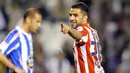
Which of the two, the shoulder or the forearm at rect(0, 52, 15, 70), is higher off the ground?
the shoulder

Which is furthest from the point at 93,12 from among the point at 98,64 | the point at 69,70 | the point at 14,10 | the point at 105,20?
the point at 98,64

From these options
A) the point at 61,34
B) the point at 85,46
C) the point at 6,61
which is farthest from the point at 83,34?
the point at 61,34

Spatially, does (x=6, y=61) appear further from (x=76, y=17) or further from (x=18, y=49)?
(x=76, y=17)

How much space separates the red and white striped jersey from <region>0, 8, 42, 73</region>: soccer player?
0.95 m

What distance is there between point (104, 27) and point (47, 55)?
7.09 feet

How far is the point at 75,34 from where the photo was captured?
36.2 ft

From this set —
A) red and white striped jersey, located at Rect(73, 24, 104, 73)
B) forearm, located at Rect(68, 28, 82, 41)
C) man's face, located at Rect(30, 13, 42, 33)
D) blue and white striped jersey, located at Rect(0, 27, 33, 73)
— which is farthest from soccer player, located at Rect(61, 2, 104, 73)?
blue and white striped jersey, located at Rect(0, 27, 33, 73)

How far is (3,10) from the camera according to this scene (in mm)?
18875

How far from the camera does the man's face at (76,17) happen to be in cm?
1164

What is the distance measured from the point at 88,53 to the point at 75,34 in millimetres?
723

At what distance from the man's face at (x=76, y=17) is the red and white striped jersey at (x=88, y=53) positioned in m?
0.10

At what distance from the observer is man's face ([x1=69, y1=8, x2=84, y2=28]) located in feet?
38.2

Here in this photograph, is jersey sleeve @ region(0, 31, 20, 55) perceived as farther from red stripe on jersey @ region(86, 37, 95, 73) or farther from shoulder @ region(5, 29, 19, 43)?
red stripe on jersey @ region(86, 37, 95, 73)

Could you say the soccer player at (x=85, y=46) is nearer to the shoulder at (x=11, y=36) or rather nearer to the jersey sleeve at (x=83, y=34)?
the jersey sleeve at (x=83, y=34)
